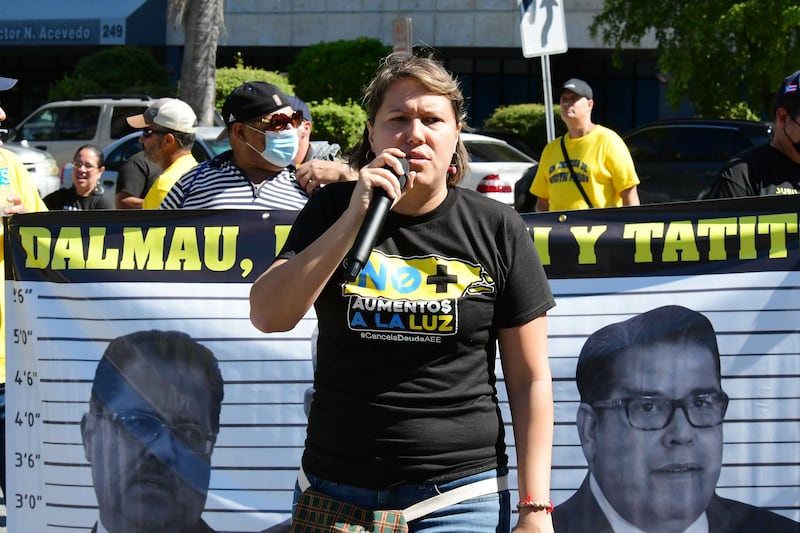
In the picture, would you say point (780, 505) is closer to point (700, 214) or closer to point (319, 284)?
point (700, 214)

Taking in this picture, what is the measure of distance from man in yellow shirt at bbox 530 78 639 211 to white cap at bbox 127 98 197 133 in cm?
256

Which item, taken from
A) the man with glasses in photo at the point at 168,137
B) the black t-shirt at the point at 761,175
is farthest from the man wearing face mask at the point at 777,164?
the man with glasses in photo at the point at 168,137

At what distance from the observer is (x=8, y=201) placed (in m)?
4.63

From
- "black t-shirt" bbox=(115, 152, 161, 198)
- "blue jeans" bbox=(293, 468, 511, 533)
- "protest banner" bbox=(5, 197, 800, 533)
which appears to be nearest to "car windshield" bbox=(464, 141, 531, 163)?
"black t-shirt" bbox=(115, 152, 161, 198)

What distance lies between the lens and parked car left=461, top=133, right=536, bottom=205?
1546cm

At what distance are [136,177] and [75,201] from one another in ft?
4.12

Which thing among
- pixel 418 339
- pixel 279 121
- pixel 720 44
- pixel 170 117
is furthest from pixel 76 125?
pixel 418 339

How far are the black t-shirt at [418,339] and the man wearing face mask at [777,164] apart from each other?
238 centimetres

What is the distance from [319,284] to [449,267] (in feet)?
1.08

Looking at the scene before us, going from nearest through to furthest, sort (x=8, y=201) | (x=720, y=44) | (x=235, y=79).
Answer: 1. (x=8, y=201)
2. (x=720, y=44)
3. (x=235, y=79)

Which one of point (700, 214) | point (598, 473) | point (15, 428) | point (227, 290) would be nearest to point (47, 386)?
point (15, 428)

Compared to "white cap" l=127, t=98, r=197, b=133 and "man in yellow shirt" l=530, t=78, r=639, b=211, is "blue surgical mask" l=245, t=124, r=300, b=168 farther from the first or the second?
"man in yellow shirt" l=530, t=78, r=639, b=211

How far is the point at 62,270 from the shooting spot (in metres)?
4.38

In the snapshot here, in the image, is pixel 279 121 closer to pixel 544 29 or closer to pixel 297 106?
pixel 297 106
